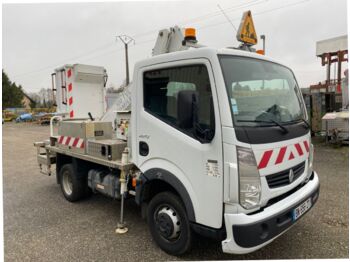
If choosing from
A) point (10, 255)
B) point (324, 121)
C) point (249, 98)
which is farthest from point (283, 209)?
point (324, 121)

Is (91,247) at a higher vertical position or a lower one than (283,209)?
lower

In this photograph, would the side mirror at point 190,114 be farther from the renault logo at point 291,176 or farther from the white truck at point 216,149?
the renault logo at point 291,176

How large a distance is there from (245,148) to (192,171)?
59 cm

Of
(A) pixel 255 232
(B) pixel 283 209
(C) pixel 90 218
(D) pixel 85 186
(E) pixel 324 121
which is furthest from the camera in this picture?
(E) pixel 324 121

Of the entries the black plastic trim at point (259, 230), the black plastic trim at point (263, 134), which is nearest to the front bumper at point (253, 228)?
the black plastic trim at point (259, 230)

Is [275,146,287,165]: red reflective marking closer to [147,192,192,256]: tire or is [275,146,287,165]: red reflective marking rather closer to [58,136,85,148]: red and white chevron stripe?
[147,192,192,256]: tire

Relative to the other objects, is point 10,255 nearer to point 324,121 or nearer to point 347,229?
point 347,229

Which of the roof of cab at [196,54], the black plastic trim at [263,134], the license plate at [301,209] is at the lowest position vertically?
the license plate at [301,209]

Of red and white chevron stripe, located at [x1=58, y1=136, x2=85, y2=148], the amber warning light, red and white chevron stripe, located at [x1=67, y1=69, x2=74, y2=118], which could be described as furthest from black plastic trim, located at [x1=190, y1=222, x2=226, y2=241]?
red and white chevron stripe, located at [x1=67, y1=69, x2=74, y2=118]

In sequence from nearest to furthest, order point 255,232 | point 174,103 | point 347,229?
1. point 255,232
2. point 174,103
3. point 347,229

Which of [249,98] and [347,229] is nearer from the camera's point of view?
[249,98]

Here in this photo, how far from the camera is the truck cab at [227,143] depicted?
224 centimetres

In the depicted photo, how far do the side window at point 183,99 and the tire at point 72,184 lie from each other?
7.42 feet

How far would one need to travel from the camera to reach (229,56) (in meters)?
2.47
